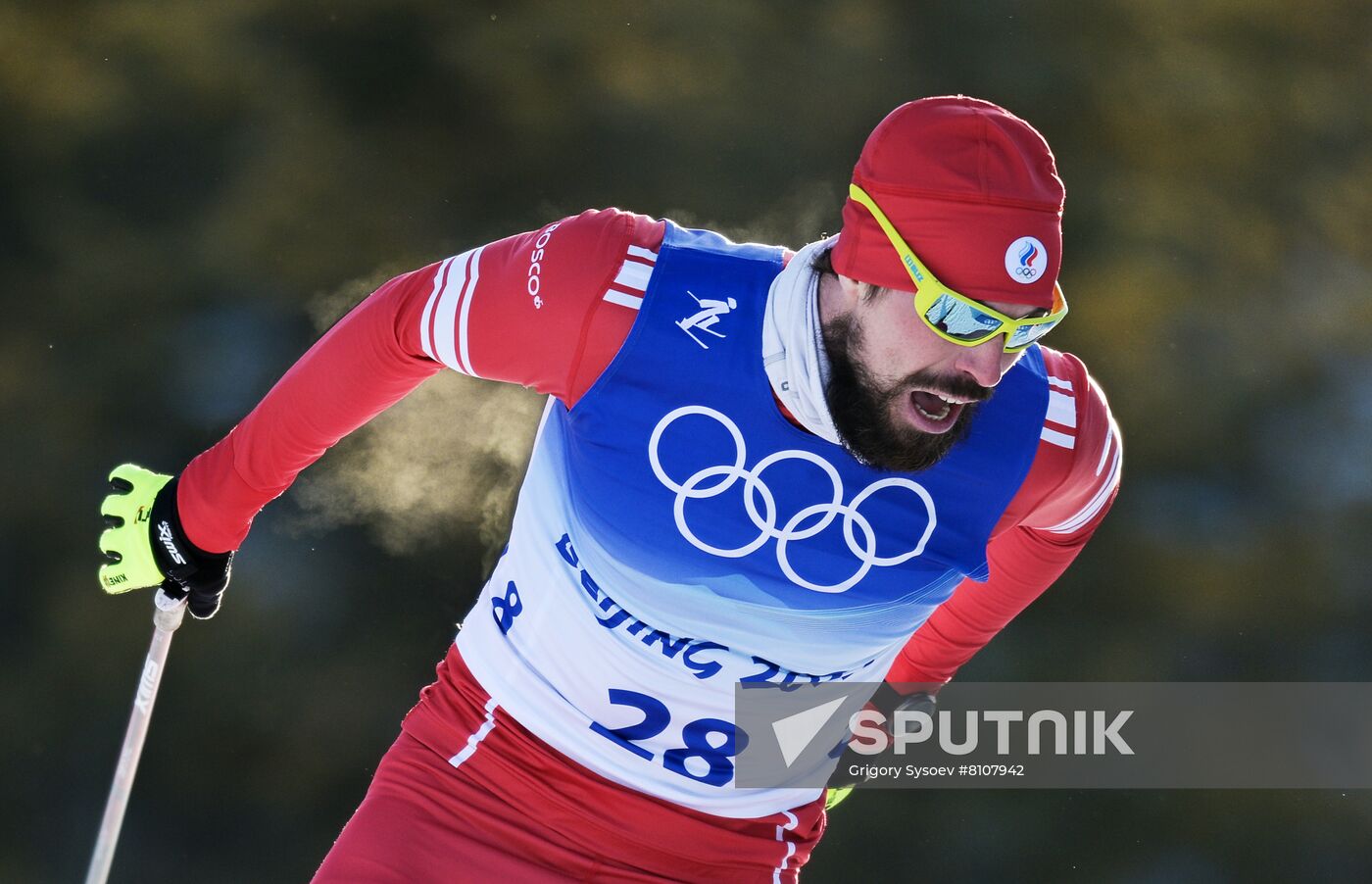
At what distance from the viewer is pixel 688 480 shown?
1893 mm

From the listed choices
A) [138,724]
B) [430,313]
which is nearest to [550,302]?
[430,313]

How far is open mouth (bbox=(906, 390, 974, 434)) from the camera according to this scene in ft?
Result: 5.98

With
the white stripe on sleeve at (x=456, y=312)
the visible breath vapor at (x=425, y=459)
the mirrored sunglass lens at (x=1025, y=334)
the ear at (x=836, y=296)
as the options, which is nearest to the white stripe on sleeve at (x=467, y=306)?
the white stripe on sleeve at (x=456, y=312)

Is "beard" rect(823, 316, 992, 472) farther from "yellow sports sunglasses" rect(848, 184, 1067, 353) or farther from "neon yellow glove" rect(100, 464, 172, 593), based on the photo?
"neon yellow glove" rect(100, 464, 172, 593)

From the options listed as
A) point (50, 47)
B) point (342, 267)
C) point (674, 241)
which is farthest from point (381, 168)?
point (674, 241)

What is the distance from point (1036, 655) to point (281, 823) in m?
2.19

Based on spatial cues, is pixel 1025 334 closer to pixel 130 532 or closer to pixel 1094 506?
pixel 1094 506

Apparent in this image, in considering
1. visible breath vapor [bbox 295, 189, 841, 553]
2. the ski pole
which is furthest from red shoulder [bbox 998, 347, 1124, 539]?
visible breath vapor [bbox 295, 189, 841, 553]

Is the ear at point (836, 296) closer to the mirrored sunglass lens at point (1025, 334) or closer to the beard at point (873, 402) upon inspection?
the beard at point (873, 402)

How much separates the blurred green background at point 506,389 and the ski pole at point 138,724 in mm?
1234

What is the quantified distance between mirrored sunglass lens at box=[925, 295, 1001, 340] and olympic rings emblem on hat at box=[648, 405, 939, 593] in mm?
244

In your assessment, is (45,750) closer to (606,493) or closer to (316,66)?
(316,66)

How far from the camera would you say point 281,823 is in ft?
12.9

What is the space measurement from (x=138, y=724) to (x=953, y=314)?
66.3 inches
